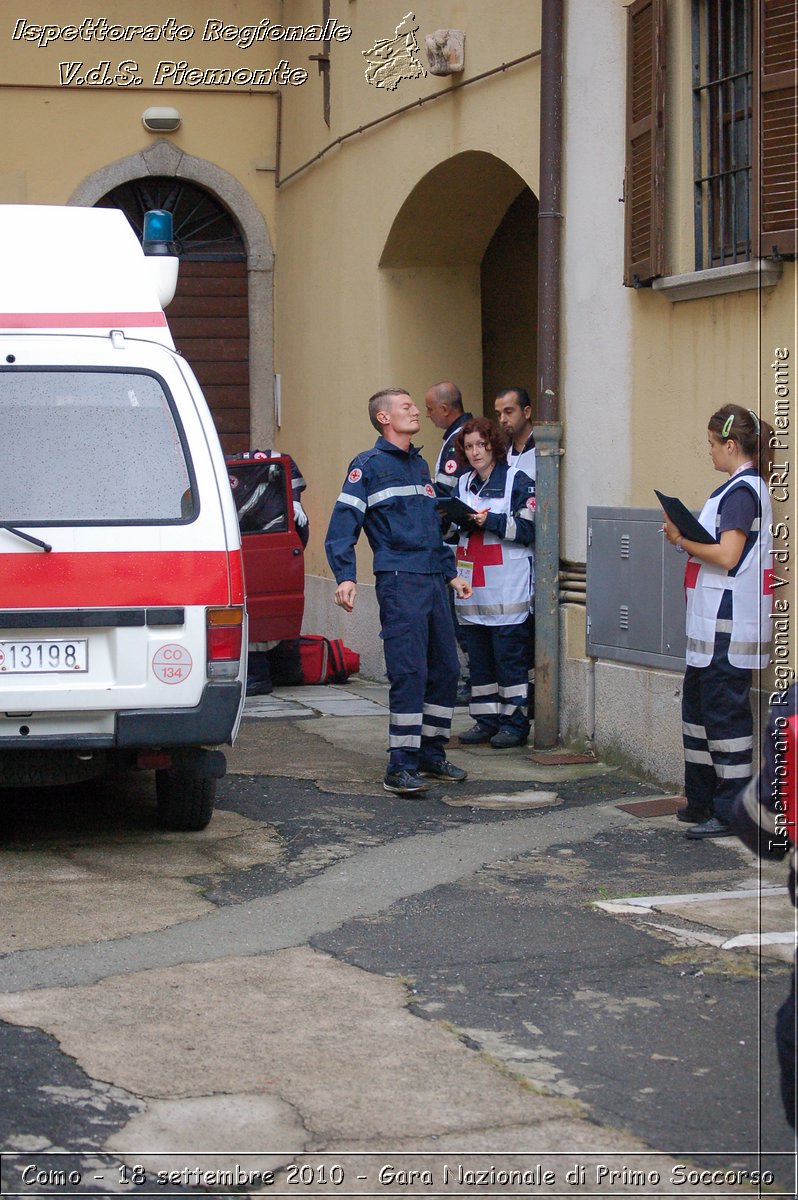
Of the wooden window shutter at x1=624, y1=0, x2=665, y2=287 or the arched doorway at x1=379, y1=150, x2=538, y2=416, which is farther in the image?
the arched doorway at x1=379, y1=150, x2=538, y2=416

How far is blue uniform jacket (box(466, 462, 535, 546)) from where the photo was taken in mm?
8594

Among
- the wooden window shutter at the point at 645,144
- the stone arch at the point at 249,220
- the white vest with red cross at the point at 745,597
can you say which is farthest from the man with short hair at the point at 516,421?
the stone arch at the point at 249,220

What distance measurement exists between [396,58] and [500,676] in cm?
474

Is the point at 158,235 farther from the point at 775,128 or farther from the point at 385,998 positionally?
the point at 385,998

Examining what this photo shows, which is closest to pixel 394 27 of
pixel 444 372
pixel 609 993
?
pixel 444 372

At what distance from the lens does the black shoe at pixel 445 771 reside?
25.6ft

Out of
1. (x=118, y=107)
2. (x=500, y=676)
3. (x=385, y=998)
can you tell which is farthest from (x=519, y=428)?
(x=118, y=107)

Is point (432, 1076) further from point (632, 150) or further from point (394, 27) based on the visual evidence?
point (394, 27)

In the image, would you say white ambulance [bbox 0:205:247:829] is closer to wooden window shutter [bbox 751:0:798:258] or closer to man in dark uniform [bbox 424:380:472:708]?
wooden window shutter [bbox 751:0:798:258]

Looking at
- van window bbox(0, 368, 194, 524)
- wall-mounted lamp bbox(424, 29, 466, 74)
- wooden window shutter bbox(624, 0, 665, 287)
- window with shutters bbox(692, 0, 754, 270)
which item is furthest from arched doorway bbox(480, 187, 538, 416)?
van window bbox(0, 368, 194, 524)

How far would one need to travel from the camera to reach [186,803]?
6.54 meters

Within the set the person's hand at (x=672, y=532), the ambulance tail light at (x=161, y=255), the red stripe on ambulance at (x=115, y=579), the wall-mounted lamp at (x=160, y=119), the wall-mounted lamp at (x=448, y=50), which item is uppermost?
the wall-mounted lamp at (x=160, y=119)

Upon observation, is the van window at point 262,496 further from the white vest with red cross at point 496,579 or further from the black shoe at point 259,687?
the white vest with red cross at point 496,579

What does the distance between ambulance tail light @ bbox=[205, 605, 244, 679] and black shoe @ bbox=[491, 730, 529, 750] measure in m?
2.89
